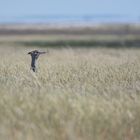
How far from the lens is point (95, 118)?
7.00 m

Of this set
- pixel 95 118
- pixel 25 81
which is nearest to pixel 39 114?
pixel 95 118

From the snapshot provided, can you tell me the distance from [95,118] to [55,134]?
0.65 metres

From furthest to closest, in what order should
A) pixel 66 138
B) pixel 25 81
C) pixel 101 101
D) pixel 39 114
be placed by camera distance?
1. pixel 25 81
2. pixel 101 101
3. pixel 39 114
4. pixel 66 138

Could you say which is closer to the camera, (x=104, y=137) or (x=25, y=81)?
(x=104, y=137)

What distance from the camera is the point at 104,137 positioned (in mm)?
6797

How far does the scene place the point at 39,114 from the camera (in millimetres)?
6945

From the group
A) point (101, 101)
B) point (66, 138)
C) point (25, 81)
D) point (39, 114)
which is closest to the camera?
point (66, 138)

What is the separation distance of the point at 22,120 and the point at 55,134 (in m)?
0.47

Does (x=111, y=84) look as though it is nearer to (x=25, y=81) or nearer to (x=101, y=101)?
(x=25, y=81)

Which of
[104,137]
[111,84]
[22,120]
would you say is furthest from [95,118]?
[111,84]

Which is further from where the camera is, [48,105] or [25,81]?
[25,81]

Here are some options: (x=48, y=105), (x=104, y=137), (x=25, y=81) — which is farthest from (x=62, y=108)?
(x=25, y=81)

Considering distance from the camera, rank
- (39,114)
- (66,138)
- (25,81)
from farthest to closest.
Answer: (25,81) < (39,114) < (66,138)

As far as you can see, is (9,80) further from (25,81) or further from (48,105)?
(48,105)
